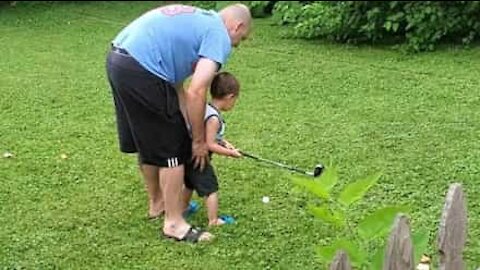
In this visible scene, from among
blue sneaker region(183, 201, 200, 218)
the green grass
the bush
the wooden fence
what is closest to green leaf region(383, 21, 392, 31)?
the bush

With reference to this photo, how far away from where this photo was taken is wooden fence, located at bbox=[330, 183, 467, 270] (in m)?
→ 2.47

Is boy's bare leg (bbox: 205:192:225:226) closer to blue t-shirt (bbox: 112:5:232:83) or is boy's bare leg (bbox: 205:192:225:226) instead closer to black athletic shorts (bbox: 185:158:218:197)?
black athletic shorts (bbox: 185:158:218:197)

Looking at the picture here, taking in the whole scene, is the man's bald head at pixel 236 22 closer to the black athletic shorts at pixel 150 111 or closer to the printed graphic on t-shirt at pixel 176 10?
the printed graphic on t-shirt at pixel 176 10

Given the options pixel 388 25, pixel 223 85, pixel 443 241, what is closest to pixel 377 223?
pixel 443 241

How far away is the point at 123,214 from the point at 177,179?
51cm

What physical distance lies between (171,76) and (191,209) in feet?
2.64

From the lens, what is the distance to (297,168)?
5.34 meters

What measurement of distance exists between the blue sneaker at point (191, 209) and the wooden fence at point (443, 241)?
2018 mm

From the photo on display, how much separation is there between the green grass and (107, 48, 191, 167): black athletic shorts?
1.33 ft

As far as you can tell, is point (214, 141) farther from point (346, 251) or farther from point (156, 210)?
point (346, 251)

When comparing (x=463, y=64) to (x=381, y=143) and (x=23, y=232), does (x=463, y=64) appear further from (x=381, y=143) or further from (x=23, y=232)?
(x=23, y=232)

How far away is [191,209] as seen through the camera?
15.6ft

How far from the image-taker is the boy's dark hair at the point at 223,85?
4422 mm

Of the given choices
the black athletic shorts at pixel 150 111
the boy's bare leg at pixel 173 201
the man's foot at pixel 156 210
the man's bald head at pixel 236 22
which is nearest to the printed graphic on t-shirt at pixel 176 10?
the man's bald head at pixel 236 22
